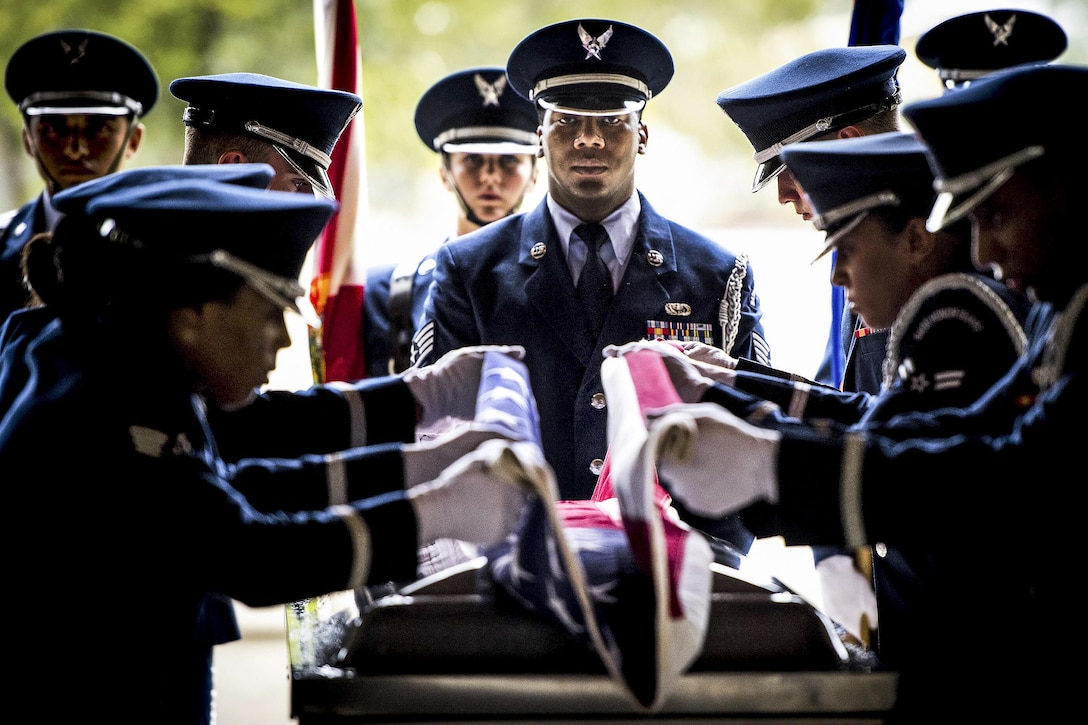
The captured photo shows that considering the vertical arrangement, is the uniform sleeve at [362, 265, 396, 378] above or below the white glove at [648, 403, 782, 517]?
above

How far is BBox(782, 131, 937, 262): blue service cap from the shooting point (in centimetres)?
198

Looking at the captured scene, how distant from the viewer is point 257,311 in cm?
181

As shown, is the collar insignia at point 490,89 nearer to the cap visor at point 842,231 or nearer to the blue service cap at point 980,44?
the blue service cap at point 980,44

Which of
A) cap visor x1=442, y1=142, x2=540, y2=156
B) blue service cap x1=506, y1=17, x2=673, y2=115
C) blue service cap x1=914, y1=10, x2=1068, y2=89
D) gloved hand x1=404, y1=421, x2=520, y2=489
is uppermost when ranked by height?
blue service cap x1=914, y1=10, x2=1068, y2=89

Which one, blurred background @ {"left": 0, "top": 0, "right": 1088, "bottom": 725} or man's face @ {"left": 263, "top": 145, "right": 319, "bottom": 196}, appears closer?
man's face @ {"left": 263, "top": 145, "right": 319, "bottom": 196}

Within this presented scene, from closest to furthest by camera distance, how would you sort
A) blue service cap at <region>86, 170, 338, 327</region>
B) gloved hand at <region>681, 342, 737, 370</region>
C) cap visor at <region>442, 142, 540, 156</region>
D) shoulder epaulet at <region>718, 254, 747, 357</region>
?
1. blue service cap at <region>86, 170, 338, 327</region>
2. gloved hand at <region>681, 342, 737, 370</region>
3. shoulder epaulet at <region>718, 254, 747, 357</region>
4. cap visor at <region>442, 142, 540, 156</region>

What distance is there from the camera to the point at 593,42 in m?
3.08

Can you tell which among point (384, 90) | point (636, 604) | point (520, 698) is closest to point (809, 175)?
point (636, 604)

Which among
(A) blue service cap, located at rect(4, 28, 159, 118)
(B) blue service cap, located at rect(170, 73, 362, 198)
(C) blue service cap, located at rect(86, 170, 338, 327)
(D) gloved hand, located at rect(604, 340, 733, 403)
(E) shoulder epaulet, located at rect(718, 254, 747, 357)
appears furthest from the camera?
A: (A) blue service cap, located at rect(4, 28, 159, 118)

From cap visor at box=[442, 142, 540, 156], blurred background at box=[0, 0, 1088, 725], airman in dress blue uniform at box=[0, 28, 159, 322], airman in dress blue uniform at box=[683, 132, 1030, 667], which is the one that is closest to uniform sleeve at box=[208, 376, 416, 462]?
airman in dress blue uniform at box=[683, 132, 1030, 667]

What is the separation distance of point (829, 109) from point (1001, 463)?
60.8 inches

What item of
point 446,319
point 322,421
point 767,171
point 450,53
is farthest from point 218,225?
point 450,53

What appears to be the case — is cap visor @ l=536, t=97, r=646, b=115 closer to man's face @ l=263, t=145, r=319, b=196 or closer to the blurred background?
man's face @ l=263, t=145, r=319, b=196

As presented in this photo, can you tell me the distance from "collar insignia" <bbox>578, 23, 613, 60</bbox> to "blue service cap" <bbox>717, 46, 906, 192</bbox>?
34cm
